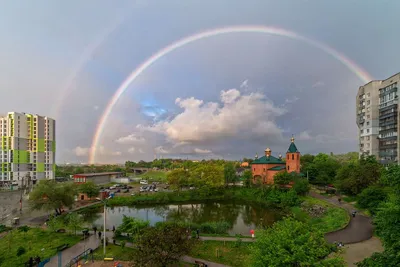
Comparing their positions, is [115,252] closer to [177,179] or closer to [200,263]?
[200,263]

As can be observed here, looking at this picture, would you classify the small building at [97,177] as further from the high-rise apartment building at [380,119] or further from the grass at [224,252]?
the high-rise apartment building at [380,119]

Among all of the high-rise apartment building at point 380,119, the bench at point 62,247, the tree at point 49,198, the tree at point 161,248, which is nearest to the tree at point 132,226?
the bench at point 62,247

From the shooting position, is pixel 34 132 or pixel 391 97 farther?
pixel 34 132

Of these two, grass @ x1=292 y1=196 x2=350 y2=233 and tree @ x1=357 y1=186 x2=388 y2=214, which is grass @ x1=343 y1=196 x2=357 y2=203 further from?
tree @ x1=357 y1=186 x2=388 y2=214

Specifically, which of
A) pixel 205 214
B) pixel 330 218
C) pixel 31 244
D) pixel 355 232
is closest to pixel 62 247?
pixel 31 244

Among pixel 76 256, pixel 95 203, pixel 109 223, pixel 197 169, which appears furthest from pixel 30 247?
pixel 197 169

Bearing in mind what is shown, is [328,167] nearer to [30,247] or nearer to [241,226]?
[241,226]
